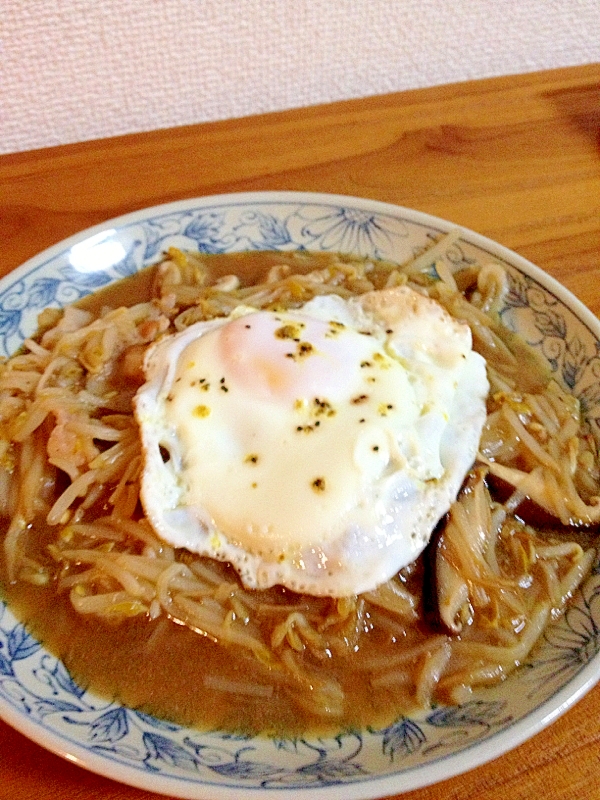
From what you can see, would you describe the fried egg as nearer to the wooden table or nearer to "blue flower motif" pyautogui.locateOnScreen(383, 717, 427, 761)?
"blue flower motif" pyautogui.locateOnScreen(383, 717, 427, 761)

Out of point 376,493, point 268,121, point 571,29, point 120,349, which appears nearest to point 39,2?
point 268,121

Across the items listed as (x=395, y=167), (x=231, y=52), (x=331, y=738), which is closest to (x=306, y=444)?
(x=331, y=738)

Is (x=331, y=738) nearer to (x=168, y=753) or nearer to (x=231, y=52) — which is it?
(x=168, y=753)

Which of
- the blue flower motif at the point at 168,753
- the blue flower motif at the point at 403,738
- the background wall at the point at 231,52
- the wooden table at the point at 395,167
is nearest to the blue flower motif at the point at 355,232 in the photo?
the wooden table at the point at 395,167

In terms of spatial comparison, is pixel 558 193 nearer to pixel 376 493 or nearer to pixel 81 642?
pixel 376 493

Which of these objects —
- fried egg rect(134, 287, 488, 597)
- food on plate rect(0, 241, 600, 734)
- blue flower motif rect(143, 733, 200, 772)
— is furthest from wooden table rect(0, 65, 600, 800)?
blue flower motif rect(143, 733, 200, 772)
